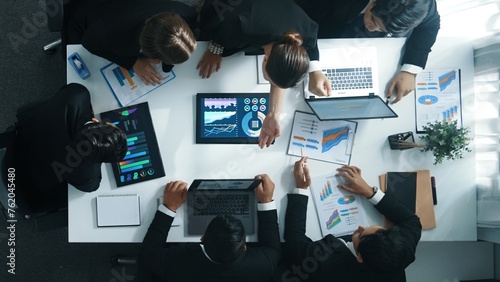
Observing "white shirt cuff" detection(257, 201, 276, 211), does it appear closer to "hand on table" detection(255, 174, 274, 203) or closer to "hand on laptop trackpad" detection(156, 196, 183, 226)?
"hand on table" detection(255, 174, 274, 203)

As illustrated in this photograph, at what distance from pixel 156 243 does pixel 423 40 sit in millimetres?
1521

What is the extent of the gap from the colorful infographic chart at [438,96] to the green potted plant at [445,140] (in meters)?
0.06

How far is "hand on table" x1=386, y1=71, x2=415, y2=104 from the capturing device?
6.04 ft

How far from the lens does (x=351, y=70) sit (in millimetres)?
1861

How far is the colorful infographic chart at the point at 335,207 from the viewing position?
1858mm

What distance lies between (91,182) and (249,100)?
790 mm

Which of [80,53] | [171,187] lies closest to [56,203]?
[171,187]

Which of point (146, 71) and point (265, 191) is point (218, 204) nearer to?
point (265, 191)

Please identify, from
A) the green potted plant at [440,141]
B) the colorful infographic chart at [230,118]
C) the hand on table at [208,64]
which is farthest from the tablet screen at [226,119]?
the green potted plant at [440,141]

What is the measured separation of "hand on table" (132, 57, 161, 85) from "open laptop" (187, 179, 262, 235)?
1.75ft

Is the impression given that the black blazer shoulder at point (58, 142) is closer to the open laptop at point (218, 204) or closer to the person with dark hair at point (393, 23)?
the open laptop at point (218, 204)

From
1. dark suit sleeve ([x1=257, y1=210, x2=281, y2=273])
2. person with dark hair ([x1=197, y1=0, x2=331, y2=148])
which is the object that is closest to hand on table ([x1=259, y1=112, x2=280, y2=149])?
person with dark hair ([x1=197, y1=0, x2=331, y2=148])

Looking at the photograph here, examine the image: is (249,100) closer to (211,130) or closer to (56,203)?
(211,130)

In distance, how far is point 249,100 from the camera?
72.9 inches
